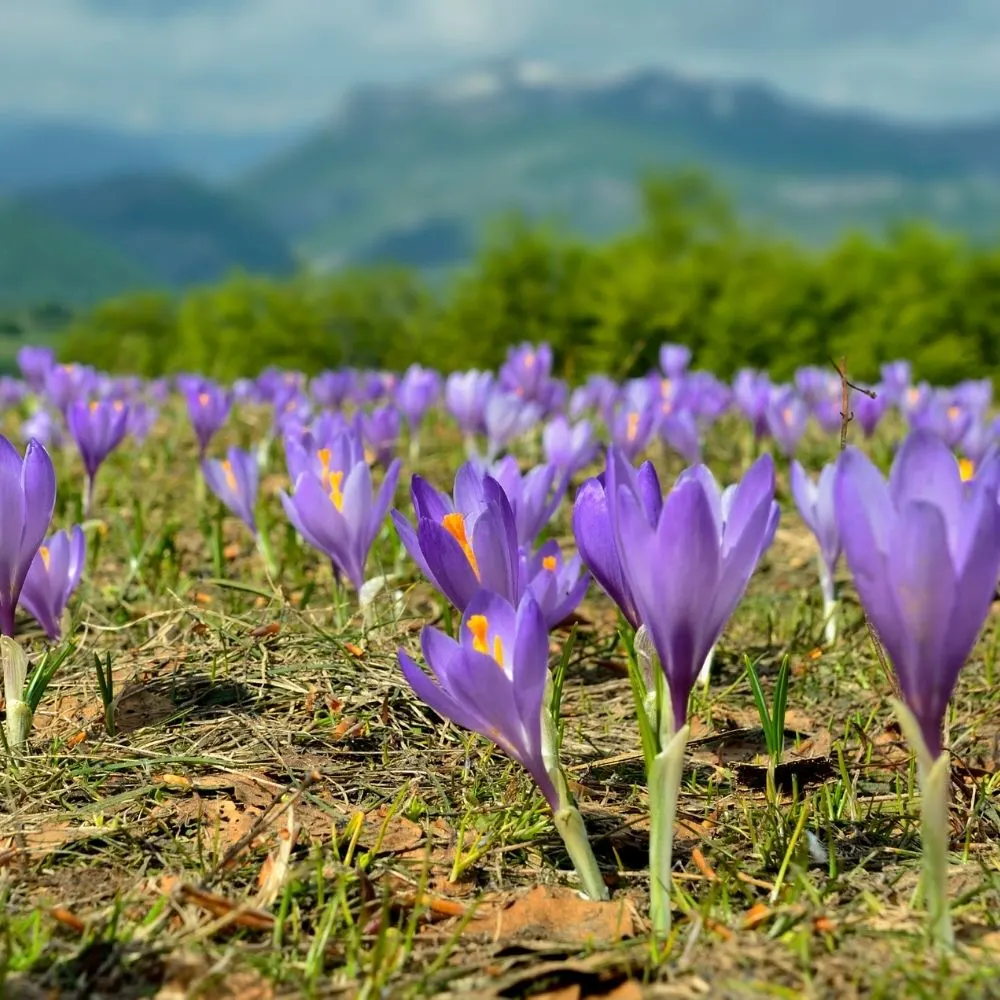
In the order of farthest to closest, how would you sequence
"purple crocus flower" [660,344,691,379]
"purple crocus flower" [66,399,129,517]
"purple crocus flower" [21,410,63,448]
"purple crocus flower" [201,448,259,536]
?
1. "purple crocus flower" [660,344,691,379]
2. "purple crocus flower" [21,410,63,448]
3. "purple crocus flower" [66,399,129,517]
4. "purple crocus flower" [201,448,259,536]

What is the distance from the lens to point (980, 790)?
63.3 inches

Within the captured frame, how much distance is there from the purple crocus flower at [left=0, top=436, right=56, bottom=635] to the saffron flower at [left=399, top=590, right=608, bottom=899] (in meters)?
0.73

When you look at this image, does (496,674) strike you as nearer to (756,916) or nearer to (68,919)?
(756,916)

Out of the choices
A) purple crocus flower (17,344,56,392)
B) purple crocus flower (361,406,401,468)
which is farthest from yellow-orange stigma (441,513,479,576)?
purple crocus flower (17,344,56,392)

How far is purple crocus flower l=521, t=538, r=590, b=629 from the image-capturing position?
1457mm

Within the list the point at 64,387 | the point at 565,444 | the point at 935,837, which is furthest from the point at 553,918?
the point at 64,387

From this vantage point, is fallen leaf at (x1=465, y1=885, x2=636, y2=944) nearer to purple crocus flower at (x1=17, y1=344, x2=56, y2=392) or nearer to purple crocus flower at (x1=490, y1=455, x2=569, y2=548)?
purple crocus flower at (x1=490, y1=455, x2=569, y2=548)

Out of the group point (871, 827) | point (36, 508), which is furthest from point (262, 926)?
point (871, 827)

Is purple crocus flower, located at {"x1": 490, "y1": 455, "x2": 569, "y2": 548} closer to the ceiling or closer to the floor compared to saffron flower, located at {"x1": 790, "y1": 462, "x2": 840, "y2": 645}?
closer to the ceiling

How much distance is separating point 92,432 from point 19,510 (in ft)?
5.23

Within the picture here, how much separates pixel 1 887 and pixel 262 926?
0.35 metres

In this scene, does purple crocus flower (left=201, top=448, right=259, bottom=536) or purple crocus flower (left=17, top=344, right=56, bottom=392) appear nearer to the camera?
purple crocus flower (left=201, top=448, right=259, bottom=536)

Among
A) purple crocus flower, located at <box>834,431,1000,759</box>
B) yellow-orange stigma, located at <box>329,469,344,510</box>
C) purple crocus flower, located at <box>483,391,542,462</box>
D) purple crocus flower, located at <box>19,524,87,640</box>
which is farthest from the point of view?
purple crocus flower, located at <box>483,391,542,462</box>

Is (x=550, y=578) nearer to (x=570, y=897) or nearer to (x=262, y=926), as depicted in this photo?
(x=570, y=897)
